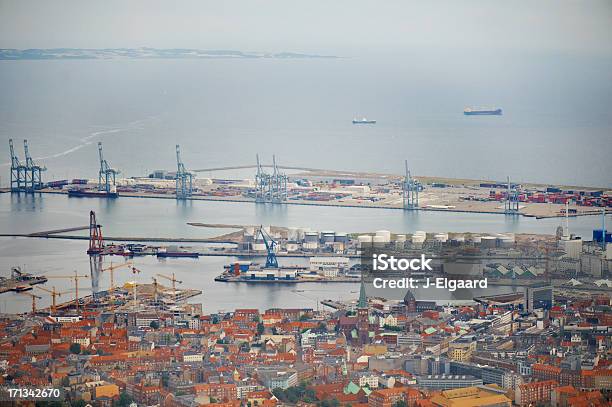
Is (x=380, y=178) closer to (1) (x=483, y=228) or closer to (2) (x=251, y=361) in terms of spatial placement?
(1) (x=483, y=228)

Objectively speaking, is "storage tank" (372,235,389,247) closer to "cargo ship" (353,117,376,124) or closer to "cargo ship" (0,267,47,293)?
"cargo ship" (0,267,47,293)

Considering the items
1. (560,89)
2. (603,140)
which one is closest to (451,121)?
(560,89)

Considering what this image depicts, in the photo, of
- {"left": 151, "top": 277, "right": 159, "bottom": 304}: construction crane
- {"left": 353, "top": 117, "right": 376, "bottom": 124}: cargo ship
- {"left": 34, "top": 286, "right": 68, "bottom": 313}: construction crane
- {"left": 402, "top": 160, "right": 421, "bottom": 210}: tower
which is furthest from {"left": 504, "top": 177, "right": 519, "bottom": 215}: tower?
{"left": 353, "top": 117, "right": 376, "bottom": 124}: cargo ship

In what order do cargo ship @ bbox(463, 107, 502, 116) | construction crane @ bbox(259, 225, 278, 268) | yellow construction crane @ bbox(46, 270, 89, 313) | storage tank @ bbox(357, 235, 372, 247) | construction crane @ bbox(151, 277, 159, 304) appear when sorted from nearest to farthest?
1. yellow construction crane @ bbox(46, 270, 89, 313)
2. construction crane @ bbox(151, 277, 159, 304)
3. construction crane @ bbox(259, 225, 278, 268)
4. storage tank @ bbox(357, 235, 372, 247)
5. cargo ship @ bbox(463, 107, 502, 116)

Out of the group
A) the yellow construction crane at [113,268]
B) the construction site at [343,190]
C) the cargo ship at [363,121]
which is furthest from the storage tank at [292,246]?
the cargo ship at [363,121]

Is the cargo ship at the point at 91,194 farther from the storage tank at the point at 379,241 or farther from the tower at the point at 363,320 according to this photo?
the tower at the point at 363,320
